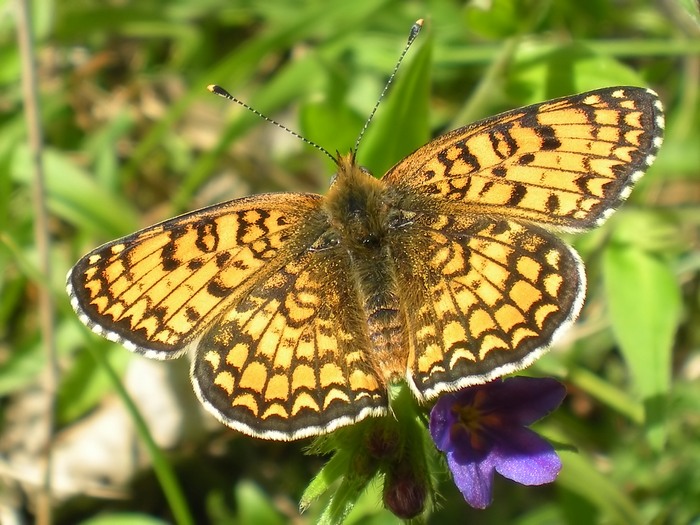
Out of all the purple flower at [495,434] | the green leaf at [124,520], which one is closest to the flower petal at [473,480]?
the purple flower at [495,434]

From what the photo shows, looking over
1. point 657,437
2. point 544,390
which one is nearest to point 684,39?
point 657,437

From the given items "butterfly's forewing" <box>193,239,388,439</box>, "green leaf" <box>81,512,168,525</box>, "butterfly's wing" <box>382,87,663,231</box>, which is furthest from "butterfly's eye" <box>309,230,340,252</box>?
"green leaf" <box>81,512,168,525</box>

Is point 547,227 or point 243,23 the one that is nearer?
point 547,227

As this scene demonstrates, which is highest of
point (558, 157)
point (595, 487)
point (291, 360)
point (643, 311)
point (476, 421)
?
point (558, 157)

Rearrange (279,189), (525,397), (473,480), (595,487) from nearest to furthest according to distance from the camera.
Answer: (473,480) → (525,397) → (595,487) → (279,189)

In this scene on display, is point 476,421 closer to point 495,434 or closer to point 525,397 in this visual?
point 495,434

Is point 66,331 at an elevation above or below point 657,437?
below

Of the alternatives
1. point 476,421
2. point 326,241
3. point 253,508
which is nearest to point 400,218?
point 326,241

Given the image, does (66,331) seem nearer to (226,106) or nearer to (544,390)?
(226,106)
